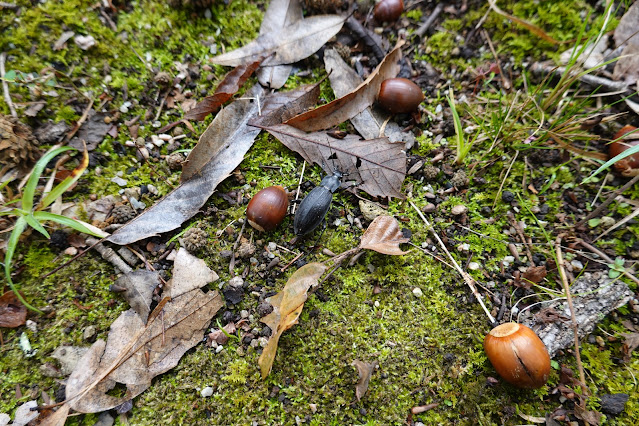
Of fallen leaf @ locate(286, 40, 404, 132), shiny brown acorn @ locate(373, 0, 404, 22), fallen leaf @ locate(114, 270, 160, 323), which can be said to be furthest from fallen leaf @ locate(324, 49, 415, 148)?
fallen leaf @ locate(114, 270, 160, 323)

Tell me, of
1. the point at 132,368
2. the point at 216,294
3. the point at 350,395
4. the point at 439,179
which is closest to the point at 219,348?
the point at 216,294

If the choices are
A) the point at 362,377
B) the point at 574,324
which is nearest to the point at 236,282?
the point at 362,377

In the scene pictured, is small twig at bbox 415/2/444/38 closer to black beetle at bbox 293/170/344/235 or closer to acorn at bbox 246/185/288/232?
black beetle at bbox 293/170/344/235

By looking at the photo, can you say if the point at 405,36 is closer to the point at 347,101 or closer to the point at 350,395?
the point at 347,101

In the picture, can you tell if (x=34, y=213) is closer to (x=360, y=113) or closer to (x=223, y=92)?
(x=223, y=92)

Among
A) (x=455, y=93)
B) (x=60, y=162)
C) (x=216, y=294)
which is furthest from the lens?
(x=455, y=93)
